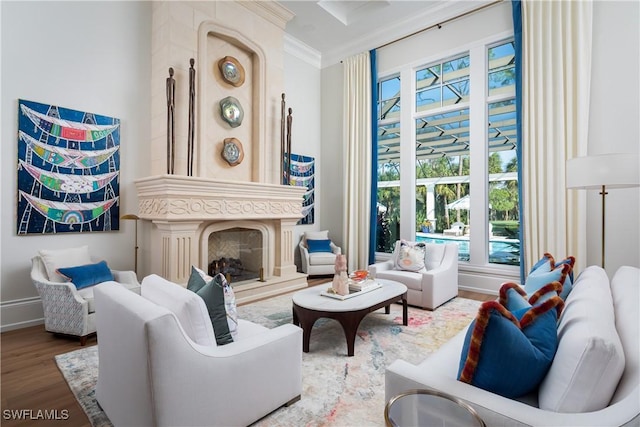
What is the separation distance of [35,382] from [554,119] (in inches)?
210

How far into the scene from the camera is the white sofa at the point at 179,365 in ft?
4.38

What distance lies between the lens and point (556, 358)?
108 cm

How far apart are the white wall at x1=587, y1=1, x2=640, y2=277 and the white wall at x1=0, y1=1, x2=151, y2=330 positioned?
5.12 metres

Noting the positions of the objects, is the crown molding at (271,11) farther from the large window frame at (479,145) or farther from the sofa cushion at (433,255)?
the sofa cushion at (433,255)

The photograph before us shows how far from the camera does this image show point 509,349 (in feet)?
3.53

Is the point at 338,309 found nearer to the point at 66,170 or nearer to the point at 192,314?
the point at 192,314

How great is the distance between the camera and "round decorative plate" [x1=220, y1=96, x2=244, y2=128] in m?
4.30

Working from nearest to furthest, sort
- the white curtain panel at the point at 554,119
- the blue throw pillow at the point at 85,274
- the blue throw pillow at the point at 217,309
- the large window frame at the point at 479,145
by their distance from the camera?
the blue throw pillow at the point at 217,309 < the blue throw pillow at the point at 85,274 < the white curtain panel at the point at 554,119 < the large window frame at the point at 479,145

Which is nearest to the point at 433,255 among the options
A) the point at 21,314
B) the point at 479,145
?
the point at 479,145

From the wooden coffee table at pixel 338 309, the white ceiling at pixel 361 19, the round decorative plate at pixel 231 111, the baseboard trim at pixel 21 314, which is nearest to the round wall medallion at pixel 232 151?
the round decorative plate at pixel 231 111

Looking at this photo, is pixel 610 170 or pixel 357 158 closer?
pixel 610 170

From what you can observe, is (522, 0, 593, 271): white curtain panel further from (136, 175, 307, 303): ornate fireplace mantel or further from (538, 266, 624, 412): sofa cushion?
(538, 266, 624, 412): sofa cushion

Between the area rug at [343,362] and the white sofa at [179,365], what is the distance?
0.14 metres

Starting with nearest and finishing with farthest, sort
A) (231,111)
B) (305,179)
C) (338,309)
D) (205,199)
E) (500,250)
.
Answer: (338,309), (205,199), (231,111), (500,250), (305,179)
